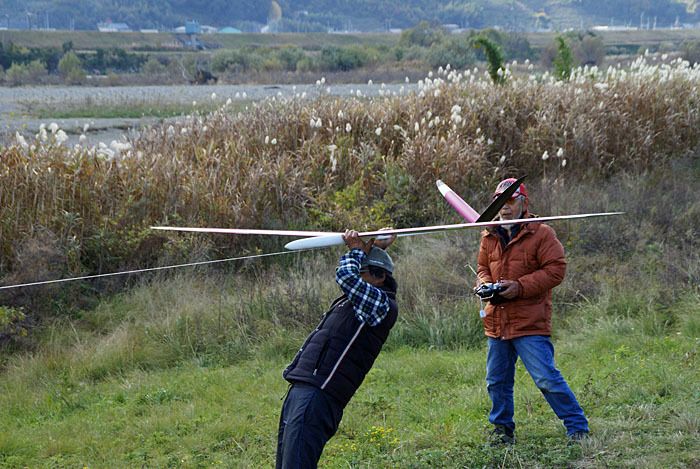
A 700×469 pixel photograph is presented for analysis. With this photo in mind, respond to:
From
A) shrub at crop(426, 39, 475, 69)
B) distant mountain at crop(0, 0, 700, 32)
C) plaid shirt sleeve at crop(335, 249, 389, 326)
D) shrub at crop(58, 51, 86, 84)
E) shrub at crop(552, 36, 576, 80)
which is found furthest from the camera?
distant mountain at crop(0, 0, 700, 32)

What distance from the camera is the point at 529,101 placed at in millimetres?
12383

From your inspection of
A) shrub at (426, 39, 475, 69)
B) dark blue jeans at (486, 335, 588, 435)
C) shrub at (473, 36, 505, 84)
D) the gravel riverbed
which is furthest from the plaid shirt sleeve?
shrub at (426, 39, 475, 69)

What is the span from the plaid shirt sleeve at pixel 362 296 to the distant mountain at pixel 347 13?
354ft

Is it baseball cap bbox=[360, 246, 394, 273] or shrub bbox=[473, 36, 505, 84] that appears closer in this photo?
baseball cap bbox=[360, 246, 394, 273]

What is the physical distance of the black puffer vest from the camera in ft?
11.0

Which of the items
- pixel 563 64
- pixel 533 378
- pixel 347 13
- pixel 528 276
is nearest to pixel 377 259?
pixel 528 276

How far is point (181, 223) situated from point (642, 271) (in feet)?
18.3

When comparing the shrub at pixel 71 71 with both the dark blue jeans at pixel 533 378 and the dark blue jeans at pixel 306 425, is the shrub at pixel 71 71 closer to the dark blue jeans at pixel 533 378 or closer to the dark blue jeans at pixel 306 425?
the dark blue jeans at pixel 533 378

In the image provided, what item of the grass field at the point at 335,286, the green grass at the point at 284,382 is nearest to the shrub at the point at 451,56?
the grass field at the point at 335,286

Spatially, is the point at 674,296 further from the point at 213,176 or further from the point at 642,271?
the point at 213,176

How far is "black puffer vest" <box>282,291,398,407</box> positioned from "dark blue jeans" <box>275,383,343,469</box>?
5 cm

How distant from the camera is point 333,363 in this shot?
336 cm

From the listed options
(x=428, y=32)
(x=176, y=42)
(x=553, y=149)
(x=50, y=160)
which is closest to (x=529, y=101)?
(x=553, y=149)

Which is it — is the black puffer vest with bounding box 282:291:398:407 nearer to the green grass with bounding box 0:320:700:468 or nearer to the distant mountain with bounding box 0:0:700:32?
the green grass with bounding box 0:320:700:468
